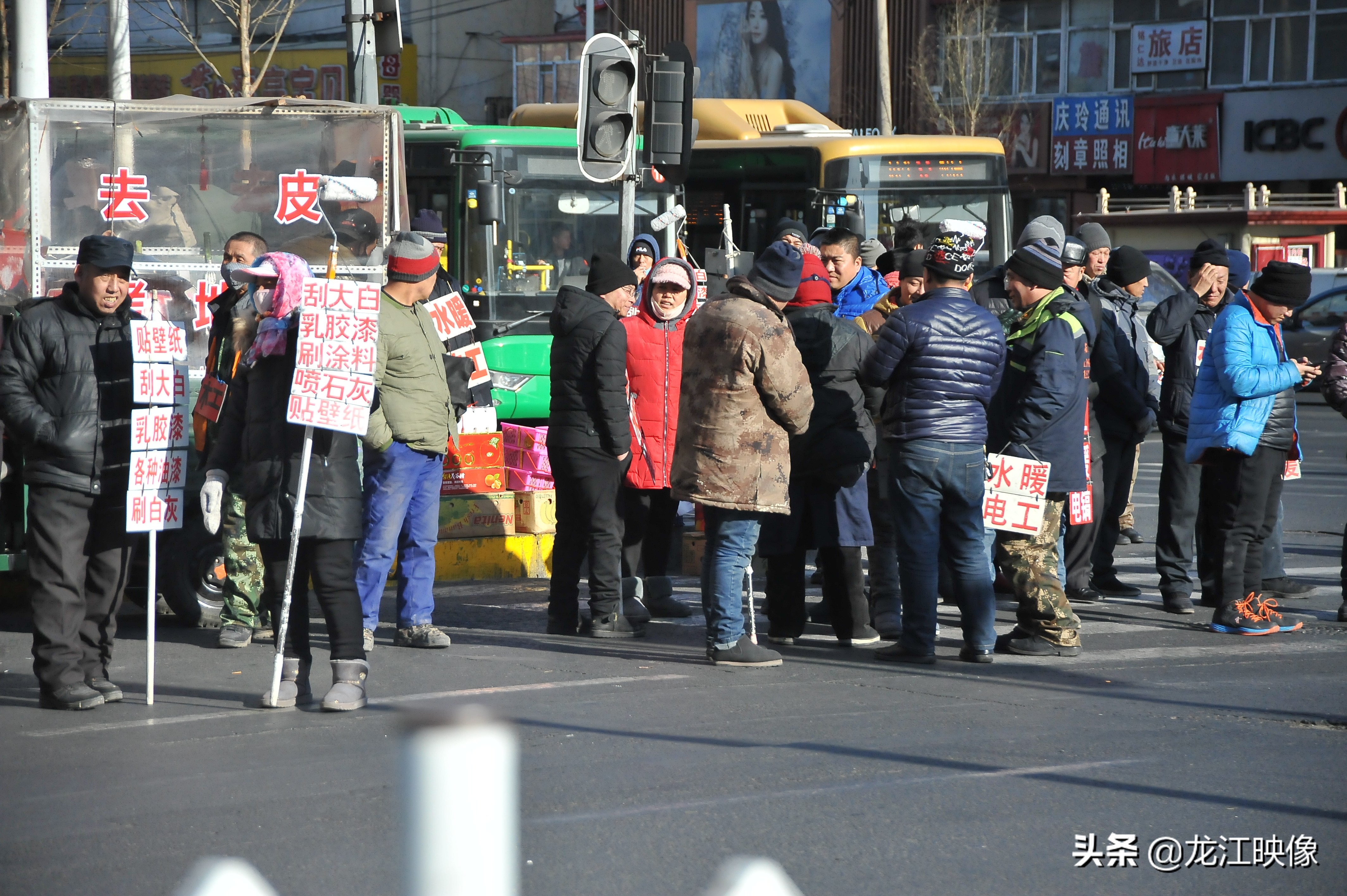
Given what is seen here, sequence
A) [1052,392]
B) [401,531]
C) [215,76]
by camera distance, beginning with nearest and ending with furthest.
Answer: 1. [1052,392]
2. [401,531]
3. [215,76]

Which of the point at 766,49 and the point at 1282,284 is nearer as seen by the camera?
the point at 1282,284

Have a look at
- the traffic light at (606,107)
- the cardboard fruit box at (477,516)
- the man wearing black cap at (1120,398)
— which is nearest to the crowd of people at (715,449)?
the man wearing black cap at (1120,398)

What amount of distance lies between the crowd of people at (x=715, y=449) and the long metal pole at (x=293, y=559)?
0.13ft

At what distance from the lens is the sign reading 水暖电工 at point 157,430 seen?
20.9 ft

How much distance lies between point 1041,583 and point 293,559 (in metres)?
3.57

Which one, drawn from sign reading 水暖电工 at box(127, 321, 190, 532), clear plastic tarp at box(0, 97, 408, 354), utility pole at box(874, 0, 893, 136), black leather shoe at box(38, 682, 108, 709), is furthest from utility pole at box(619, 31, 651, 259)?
utility pole at box(874, 0, 893, 136)

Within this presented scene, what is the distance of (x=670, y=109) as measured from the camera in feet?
37.0

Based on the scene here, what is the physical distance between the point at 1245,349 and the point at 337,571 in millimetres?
4853

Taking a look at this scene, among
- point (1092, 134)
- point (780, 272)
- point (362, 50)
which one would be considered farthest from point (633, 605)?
point (1092, 134)

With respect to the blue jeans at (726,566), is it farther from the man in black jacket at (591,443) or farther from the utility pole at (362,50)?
the utility pole at (362,50)

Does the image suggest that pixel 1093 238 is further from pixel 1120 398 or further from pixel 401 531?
pixel 401 531

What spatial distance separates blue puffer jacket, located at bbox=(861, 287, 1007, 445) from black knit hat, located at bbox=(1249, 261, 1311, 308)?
5.91 ft

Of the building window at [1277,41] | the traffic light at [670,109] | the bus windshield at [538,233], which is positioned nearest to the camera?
the traffic light at [670,109]

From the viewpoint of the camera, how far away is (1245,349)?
7797mm
